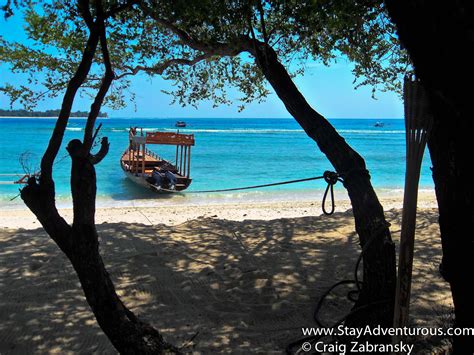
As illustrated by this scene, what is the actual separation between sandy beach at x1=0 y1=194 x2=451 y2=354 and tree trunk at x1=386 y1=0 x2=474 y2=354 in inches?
51.9

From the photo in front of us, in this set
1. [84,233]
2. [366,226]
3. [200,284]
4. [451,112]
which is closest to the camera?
[451,112]

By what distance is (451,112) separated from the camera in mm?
1669

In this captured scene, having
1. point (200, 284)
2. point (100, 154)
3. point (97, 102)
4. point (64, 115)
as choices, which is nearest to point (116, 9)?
point (97, 102)

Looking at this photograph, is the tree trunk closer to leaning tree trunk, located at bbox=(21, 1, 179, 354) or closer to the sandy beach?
the sandy beach

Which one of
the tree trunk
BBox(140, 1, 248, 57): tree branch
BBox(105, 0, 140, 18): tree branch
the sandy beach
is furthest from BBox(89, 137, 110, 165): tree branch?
BBox(140, 1, 248, 57): tree branch

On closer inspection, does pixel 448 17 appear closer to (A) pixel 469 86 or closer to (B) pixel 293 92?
(A) pixel 469 86

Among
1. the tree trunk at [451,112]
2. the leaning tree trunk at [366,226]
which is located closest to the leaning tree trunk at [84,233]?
the leaning tree trunk at [366,226]

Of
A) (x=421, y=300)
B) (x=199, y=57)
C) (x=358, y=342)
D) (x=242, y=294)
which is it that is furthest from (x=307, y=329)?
(x=199, y=57)

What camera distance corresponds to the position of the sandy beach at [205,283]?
3010 mm

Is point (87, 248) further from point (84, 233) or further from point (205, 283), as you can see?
point (205, 283)

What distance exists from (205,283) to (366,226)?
1.80 metres

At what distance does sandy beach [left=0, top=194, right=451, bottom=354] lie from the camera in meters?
3.01

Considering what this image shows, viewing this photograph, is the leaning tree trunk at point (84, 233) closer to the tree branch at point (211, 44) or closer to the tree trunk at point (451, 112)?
the tree trunk at point (451, 112)

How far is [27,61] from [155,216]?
5.61 m
